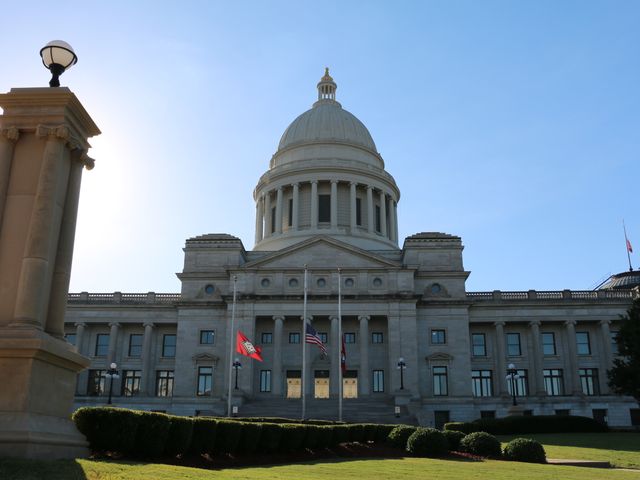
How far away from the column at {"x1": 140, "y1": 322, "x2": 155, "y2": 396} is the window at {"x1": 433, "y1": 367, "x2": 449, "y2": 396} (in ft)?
86.7

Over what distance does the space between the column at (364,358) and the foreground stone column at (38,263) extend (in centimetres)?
4459

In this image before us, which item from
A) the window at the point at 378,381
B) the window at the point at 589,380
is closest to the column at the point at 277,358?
the window at the point at 378,381

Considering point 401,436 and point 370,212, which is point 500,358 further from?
point 401,436

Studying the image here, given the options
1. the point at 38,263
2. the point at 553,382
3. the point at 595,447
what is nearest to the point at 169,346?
the point at 553,382

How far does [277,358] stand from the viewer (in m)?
57.2

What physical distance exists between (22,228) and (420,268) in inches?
1989

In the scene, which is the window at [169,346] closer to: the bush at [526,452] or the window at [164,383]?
the window at [164,383]

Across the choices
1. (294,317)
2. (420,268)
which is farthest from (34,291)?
(420,268)

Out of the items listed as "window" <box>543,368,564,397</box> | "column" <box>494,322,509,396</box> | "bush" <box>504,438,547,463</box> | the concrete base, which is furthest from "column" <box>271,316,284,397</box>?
the concrete base

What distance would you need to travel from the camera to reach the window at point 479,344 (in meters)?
61.8

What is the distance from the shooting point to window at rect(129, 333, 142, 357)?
6322cm

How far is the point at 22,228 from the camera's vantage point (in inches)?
516

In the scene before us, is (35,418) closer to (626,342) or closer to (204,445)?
(204,445)

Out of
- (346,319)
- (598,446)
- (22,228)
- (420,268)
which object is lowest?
(598,446)
